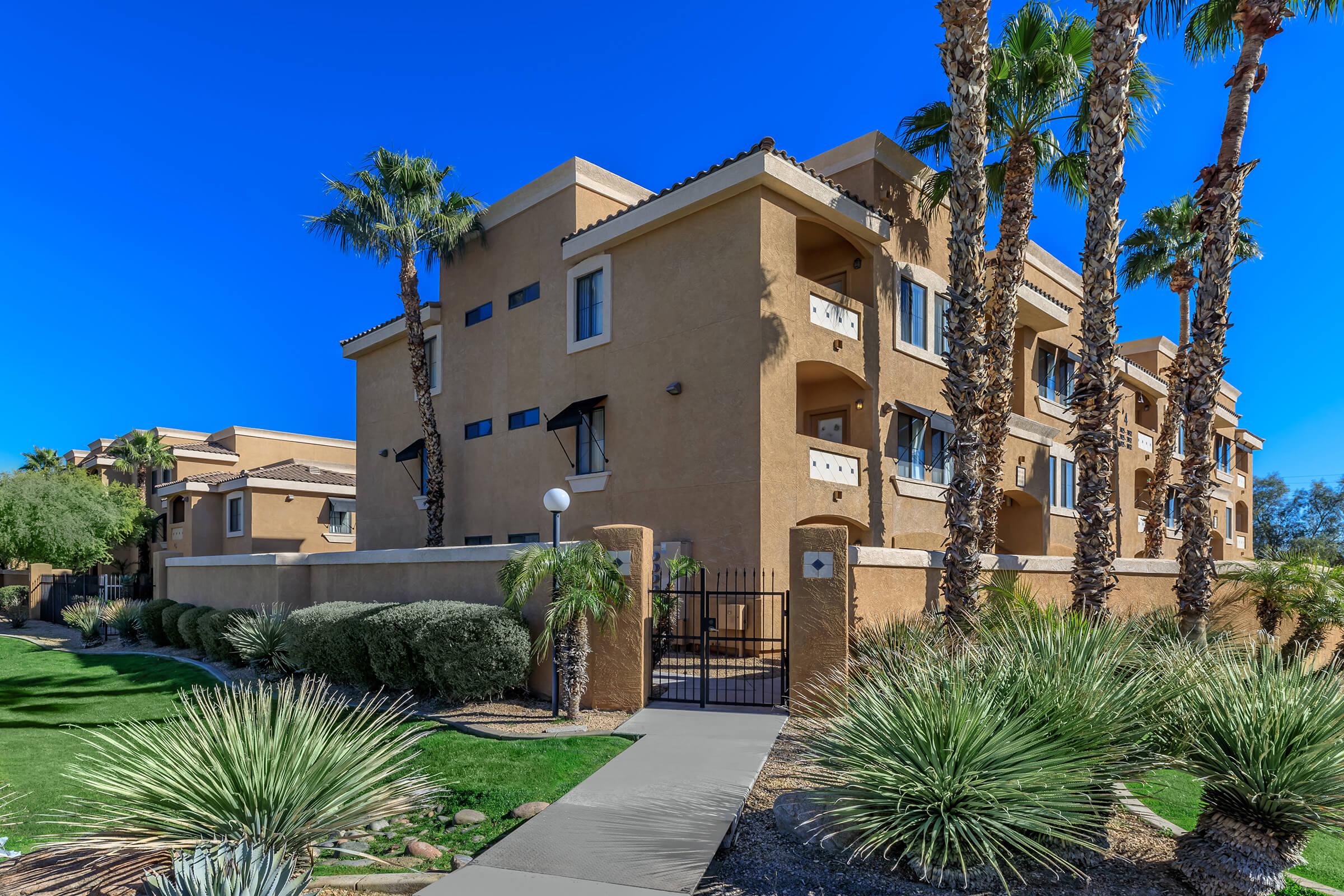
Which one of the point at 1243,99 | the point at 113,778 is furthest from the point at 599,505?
the point at 1243,99

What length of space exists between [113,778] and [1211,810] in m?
8.49

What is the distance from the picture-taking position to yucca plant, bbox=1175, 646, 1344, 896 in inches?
238

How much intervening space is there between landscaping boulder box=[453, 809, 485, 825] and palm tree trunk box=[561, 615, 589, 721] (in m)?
3.74

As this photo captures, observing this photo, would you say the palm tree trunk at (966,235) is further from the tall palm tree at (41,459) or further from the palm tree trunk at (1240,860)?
the tall palm tree at (41,459)

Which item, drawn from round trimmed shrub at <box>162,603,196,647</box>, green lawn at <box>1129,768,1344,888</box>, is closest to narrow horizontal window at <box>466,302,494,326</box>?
round trimmed shrub at <box>162,603,196,647</box>

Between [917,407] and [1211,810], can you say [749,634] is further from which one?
[1211,810]

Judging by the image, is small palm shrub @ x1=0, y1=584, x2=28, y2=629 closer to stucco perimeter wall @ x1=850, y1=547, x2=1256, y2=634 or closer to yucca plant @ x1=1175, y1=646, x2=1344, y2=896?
stucco perimeter wall @ x1=850, y1=547, x2=1256, y2=634

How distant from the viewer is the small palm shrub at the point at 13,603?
37312mm

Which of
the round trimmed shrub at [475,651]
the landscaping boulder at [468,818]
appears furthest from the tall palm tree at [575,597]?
the landscaping boulder at [468,818]

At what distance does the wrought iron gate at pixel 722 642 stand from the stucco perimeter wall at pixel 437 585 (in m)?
0.64

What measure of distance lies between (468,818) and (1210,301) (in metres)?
15.2

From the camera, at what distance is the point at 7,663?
22250 mm

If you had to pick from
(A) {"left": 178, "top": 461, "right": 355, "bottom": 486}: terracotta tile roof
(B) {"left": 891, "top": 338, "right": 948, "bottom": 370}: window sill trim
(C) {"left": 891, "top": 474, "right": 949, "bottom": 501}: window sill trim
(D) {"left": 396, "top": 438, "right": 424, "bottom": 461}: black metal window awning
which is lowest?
(C) {"left": 891, "top": 474, "right": 949, "bottom": 501}: window sill trim

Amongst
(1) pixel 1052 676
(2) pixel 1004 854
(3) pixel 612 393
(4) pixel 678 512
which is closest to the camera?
(2) pixel 1004 854
